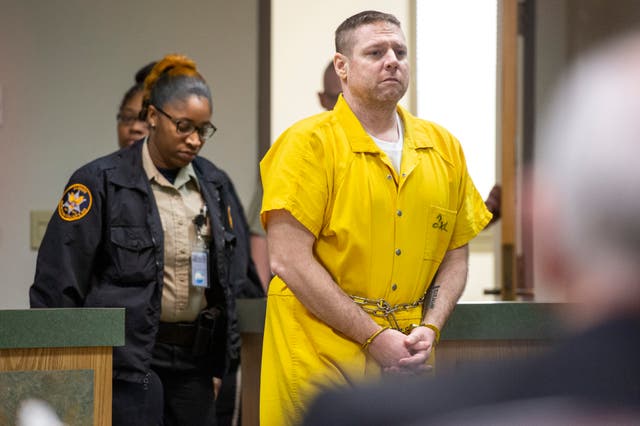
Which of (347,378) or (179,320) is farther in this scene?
(179,320)

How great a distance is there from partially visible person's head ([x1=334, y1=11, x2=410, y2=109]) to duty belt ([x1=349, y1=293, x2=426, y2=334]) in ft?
1.49

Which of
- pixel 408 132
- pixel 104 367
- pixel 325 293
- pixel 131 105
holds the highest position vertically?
pixel 131 105

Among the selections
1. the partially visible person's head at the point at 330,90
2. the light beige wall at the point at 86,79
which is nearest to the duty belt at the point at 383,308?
the partially visible person's head at the point at 330,90

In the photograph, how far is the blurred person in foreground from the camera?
567 millimetres

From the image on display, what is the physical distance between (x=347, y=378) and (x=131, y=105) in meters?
1.94

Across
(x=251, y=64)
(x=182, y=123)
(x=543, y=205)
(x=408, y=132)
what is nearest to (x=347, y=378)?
(x=408, y=132)

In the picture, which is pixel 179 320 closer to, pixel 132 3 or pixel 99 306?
pixel 99 306

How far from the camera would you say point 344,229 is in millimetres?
2324

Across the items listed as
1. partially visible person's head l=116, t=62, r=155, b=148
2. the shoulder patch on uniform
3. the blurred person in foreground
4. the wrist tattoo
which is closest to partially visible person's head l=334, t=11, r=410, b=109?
the wrist tattoo

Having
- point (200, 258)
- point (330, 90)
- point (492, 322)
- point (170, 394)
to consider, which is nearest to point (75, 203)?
point (200, 258)

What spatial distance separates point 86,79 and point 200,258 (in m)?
2.40

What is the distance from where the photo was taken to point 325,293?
230cm

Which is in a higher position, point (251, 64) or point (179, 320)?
point (251, 64)

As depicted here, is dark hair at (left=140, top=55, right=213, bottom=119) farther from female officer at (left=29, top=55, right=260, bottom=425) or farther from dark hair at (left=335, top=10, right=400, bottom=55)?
dark hair at (left=335, top=10, right=400, bottom=55)
